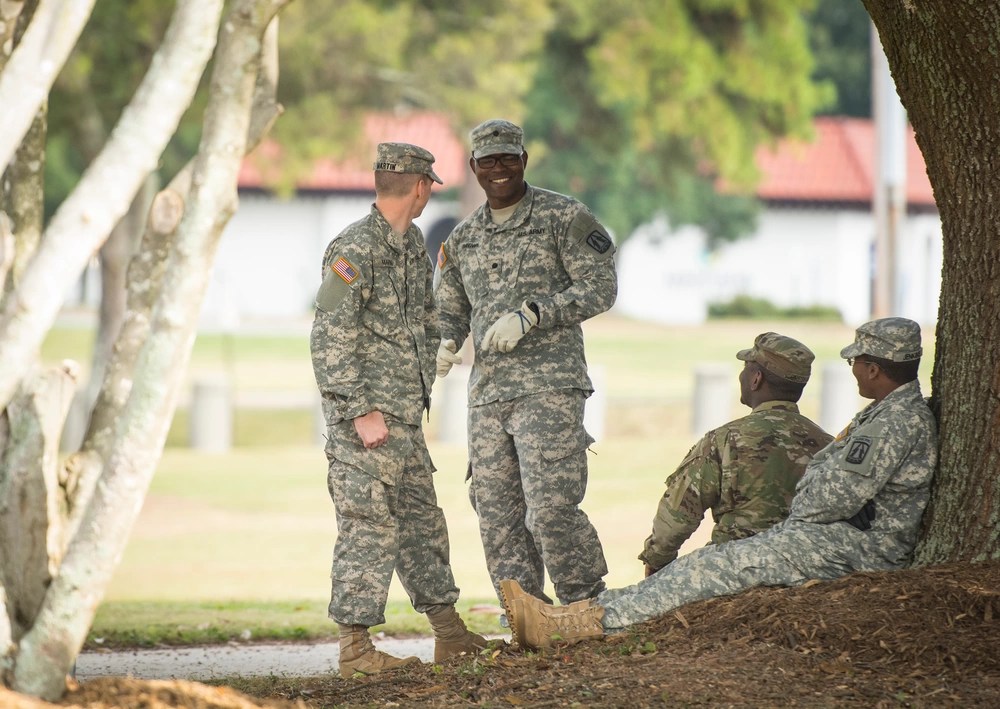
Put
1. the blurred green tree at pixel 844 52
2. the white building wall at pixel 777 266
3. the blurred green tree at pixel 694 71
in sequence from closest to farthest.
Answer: the blurred green tree at pixel 694 71 < the white building wall at pixel 777 266 < the blurred green tree at pixel 844 52

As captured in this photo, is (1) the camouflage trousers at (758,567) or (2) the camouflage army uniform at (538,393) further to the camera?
(2) the camouflage army uniform at (538,393)

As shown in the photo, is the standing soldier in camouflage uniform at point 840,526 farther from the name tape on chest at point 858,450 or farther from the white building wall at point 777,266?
the white building wall at point 777,266

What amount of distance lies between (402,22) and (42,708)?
659 inches

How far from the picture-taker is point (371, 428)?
5.64 m

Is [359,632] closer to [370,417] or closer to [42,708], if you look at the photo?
[370,417]

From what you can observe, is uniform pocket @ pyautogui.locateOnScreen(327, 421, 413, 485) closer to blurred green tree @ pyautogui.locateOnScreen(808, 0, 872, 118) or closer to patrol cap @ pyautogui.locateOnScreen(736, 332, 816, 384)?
patrol cap @ pyautogui.locateOnScreen(736, 332, 816, 384)

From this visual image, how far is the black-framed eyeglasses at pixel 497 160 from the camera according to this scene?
233 inches

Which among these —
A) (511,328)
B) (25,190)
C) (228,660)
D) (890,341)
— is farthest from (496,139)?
(228,660)

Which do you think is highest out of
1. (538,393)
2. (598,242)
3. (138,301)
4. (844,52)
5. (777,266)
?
(844,52)

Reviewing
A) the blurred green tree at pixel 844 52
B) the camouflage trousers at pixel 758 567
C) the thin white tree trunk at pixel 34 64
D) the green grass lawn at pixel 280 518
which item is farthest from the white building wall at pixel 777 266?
the thin white tree trunk at pixel 34 64

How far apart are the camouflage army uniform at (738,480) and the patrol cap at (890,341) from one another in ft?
1.48

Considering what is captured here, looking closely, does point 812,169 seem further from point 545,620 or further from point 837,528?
point 545,620

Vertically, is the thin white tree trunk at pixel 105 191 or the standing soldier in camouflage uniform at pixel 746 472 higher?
the thin white tree trunk at pixel 105 191

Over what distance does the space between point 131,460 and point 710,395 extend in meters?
14.6
